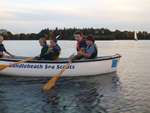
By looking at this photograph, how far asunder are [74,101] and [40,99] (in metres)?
1.10

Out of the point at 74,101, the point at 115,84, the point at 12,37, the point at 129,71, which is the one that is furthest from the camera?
the point at 12,37

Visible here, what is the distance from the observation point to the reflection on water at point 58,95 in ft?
31.5

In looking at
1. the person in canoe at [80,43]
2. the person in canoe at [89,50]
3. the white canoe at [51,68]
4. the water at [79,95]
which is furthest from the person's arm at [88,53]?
the water at [79,95]

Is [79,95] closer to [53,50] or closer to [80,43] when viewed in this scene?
[53,50]

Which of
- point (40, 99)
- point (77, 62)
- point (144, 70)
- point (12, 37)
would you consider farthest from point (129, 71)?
point (12, 37)

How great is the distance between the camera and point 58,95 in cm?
1138

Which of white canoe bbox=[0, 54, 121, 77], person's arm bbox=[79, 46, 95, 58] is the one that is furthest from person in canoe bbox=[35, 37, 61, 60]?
person's arm bbox=[79, 46, 95, 58]

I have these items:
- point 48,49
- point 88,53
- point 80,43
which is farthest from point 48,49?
point 88,53

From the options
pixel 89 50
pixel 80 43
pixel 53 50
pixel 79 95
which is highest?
pixel 80 43

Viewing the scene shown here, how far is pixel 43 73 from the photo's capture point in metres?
14.6

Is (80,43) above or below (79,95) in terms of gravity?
above

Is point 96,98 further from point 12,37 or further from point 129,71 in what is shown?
point 12,37

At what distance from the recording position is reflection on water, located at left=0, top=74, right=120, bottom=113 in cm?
961

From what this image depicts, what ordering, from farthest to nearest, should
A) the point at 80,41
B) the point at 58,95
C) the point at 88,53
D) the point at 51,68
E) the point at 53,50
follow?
1. the point at 80,41
2. the point at 88,53
3. the point at 53,50
4. the point at 51,68
5. the point at 58,95
